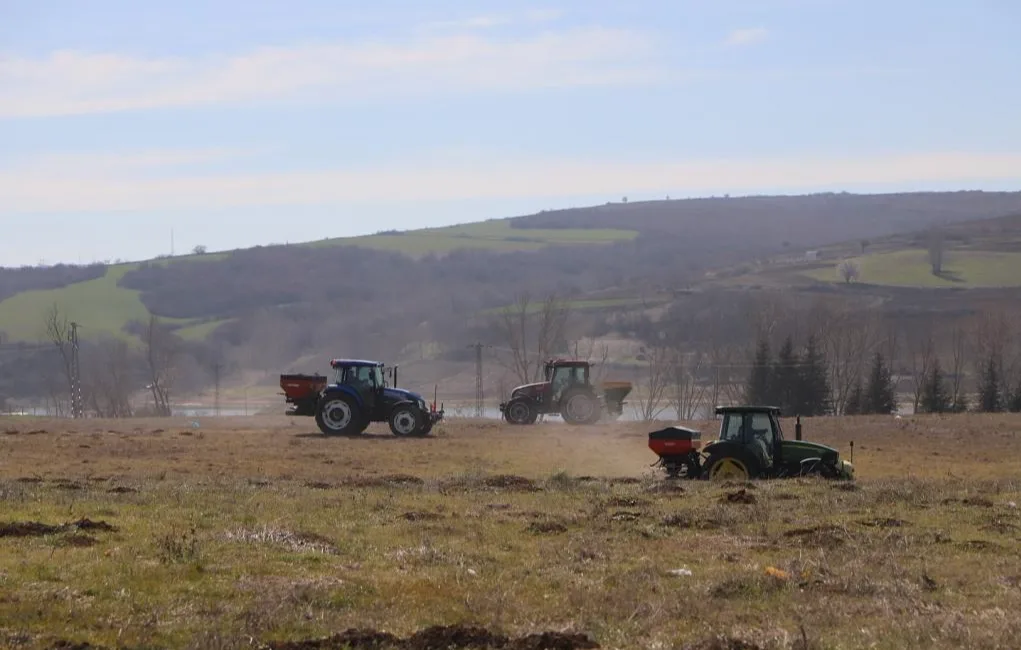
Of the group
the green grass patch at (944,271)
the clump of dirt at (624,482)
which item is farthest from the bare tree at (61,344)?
the green grass patch at (944,271)

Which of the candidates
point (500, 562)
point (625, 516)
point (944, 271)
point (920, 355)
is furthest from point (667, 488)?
point (944, 271)

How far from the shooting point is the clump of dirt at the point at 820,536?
15320 mm

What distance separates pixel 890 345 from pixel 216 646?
90471mm

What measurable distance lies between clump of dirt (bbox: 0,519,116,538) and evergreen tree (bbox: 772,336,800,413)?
182 feet

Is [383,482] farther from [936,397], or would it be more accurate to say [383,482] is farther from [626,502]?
[936,397]

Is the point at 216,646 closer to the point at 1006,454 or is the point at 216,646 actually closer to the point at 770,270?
the point at 1006,454

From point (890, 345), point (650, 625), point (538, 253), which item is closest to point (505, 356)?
point (890, 345)

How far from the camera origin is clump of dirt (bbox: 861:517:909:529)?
16.7 meters

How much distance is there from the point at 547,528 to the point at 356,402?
24.2 metres

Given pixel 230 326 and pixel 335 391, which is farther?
pixel 230 326

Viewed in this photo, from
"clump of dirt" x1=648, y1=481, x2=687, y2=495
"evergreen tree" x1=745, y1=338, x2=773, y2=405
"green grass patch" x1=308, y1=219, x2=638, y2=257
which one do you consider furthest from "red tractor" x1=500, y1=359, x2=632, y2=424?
"green grass patch" x1=308, y1=219, x2=638, y2=257

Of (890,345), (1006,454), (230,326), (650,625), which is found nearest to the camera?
(650,625)

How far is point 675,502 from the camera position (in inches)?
774

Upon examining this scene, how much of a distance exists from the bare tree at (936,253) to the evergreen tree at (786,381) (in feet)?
203
